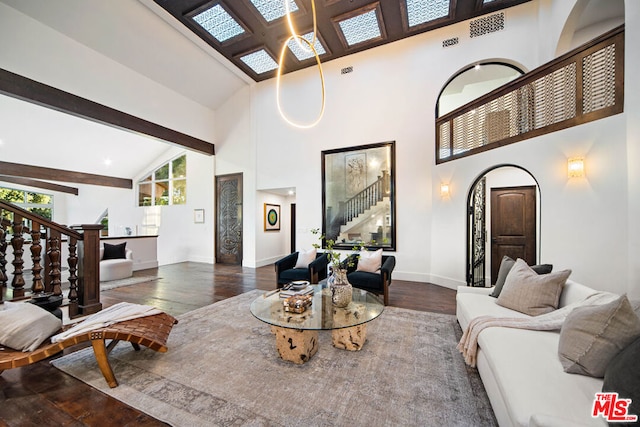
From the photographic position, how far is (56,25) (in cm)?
433

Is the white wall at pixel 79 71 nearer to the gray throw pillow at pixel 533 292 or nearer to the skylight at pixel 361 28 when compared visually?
the skylight at pixel 361 28

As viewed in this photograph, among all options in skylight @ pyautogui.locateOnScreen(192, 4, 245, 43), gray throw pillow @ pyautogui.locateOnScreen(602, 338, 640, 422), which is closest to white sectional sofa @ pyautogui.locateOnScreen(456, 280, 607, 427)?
gray throw pillow @ pyautogui.locateOnScreen(602, 338, 640, 422)

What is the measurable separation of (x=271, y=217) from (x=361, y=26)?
519 centimetres

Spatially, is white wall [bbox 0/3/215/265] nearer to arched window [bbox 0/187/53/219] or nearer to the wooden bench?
arched window [bbox 0/187/53/219]

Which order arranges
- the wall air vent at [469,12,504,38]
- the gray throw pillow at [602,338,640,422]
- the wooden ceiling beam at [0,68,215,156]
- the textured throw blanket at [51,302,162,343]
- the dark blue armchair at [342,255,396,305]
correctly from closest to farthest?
the gray throw pillow at [602,338,640,422], the textured throw blanket at [51,302,162,343], the dark blue armchair at [342,255,396,305], the wooden ceiling beam at [0,68,215,156], the wall air vent at [469,12,504,38]

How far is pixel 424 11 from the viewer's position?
4.74 meters

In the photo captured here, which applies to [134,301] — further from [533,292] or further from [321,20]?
[321,20]

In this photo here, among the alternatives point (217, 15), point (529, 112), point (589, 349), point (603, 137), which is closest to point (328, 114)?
point (217, 15)

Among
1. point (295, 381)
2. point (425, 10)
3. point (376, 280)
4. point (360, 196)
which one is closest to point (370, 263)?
point (376, 280)

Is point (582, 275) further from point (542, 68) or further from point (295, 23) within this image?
point (295, 23)

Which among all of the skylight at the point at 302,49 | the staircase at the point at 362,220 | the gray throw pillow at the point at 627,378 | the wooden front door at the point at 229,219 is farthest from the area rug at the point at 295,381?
the skylight at the point at 302,49

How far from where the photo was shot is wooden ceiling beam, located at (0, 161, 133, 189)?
6934mm

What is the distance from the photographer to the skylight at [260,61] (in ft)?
19.5

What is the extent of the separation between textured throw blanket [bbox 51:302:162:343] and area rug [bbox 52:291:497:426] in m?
0.40
